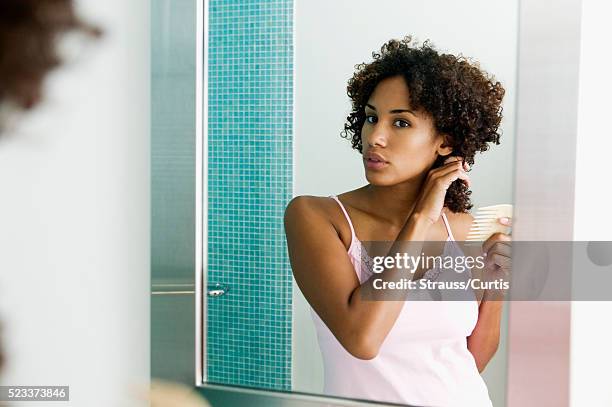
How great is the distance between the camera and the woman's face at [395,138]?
186cm

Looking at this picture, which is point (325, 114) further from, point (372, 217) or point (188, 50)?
point (188, 50)

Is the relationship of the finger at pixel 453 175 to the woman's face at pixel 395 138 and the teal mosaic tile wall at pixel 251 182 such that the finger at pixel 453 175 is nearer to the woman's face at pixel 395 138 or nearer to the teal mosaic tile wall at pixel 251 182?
the woman's face at pixel 395 138

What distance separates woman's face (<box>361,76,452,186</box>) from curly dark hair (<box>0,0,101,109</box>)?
1.35 meters

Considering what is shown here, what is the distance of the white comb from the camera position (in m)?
1.86

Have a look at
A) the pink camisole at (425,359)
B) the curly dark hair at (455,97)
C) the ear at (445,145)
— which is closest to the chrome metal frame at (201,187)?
the pink camisole at (425,359)

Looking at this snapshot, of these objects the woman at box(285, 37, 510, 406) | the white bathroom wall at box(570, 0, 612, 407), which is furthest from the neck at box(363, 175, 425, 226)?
the white bathroom wall at box(570, 0, 612, 407)

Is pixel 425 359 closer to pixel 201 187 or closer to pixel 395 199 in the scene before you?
pixel 395 199

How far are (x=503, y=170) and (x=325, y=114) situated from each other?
0.50 m

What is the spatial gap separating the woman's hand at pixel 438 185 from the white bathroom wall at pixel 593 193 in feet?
0.96

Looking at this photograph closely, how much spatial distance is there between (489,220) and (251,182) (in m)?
0.68

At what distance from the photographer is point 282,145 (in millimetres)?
2033

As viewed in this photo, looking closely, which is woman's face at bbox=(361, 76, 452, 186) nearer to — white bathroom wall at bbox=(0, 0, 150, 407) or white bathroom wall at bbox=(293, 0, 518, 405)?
white bathroom wall at bbox=(293, 0, 518, 405)

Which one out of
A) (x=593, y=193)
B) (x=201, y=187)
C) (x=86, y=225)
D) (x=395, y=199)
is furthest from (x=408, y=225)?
(x=86, y=225)

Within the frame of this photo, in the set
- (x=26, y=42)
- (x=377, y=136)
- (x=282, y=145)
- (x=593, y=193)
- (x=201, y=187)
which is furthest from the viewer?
(x=201, y=187)
